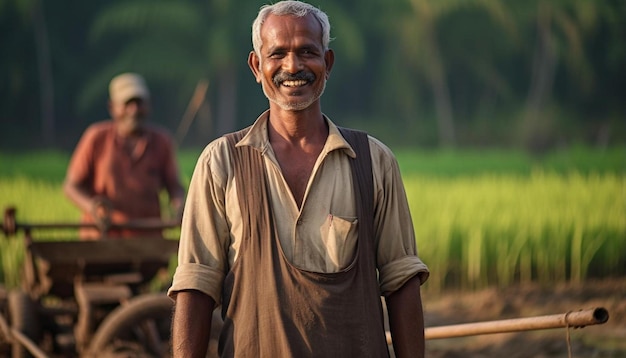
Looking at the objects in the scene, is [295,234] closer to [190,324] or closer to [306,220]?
[306,220]

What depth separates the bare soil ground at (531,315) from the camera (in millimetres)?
6746

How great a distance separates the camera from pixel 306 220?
262 centimetres

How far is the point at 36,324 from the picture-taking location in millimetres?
5500

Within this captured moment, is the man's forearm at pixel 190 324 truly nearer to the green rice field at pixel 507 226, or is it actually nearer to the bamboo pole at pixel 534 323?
the bamboo pole at pixel 534 323

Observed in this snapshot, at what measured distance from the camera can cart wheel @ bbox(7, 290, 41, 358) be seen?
17.9 ft

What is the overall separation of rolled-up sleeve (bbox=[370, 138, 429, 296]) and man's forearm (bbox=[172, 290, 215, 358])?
395mm

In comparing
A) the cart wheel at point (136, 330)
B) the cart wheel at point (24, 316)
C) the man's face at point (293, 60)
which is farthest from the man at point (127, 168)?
the man's face at point (293, 60)

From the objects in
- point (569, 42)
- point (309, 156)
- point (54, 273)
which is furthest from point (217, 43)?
point (309, 156)

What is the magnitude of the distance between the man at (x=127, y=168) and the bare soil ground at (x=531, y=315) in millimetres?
1762

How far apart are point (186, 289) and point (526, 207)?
26.4ft

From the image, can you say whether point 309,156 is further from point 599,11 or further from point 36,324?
point 599,11

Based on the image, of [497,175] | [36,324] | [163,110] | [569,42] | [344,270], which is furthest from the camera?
[163,110]

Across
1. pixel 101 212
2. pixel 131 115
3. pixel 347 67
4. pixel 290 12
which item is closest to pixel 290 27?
pixel 290 12

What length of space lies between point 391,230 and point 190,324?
0.48m
